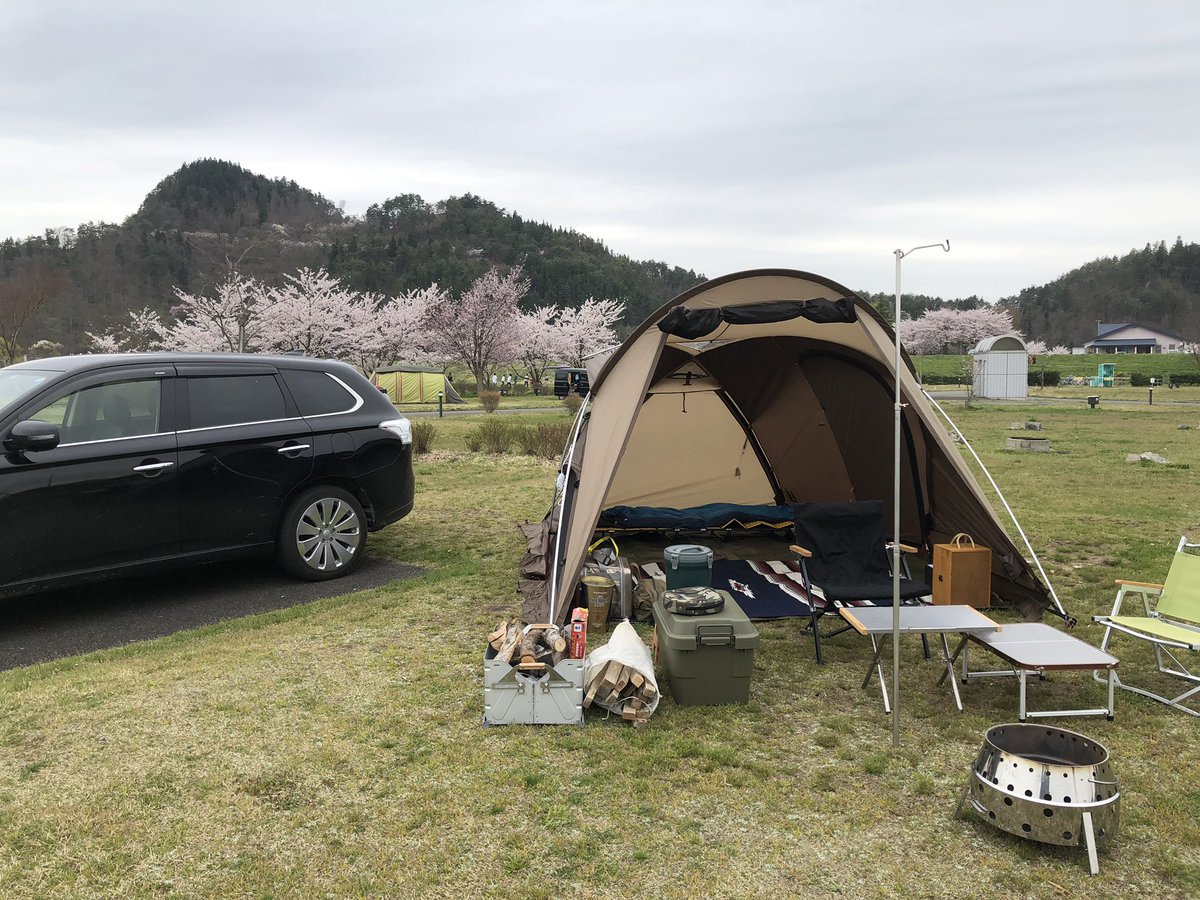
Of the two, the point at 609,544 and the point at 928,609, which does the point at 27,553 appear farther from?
the point at 928,609

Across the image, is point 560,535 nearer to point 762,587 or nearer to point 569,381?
point 762,587

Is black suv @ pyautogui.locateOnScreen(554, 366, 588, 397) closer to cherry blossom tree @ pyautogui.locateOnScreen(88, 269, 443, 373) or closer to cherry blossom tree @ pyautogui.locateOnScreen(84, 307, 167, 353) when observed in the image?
cherry blossom tree @ pyautogui.locateOnScreen(88, 269, 443, 373)

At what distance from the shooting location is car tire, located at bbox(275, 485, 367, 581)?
634 centimetres

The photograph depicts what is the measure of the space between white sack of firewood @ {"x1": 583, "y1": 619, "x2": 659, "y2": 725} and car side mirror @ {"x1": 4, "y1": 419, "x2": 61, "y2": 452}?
3.61 metres

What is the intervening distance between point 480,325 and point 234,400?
33.7m

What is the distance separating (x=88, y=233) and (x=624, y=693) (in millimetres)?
76947

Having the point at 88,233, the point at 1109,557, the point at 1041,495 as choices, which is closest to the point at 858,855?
the point at 1109,557

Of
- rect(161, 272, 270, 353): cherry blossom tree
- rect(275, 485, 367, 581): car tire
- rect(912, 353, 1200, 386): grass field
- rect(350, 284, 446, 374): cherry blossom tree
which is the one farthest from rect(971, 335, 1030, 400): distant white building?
rect(275, 485, 367, 581): car tire

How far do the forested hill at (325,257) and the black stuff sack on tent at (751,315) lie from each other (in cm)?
4334

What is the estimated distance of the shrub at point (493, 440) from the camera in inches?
579

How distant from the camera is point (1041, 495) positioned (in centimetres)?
1047

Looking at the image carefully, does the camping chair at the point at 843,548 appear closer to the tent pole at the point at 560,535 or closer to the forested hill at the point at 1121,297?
the tent pole at the point at 560,535

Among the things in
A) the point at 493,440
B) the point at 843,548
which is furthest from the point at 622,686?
the point at 493,440

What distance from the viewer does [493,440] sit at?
14.8m
